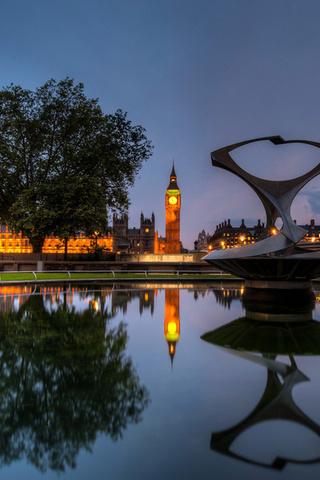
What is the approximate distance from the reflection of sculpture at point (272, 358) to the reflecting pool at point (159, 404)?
2cm

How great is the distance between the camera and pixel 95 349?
5.24 meters

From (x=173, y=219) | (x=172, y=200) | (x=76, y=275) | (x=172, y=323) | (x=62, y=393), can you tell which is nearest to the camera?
(x=62, y=393)

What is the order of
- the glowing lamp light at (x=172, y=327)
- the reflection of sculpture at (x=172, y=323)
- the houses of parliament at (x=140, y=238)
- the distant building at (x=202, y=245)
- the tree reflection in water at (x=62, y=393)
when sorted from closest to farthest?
the tree reflection in water at (x=62, y=393), the reflection of sculpture at (x=172, y=323), the glowing lamp light at (x=172, y=327), the distant building at (x=202, y=245), the houses of parliament at (x=140, y=238)

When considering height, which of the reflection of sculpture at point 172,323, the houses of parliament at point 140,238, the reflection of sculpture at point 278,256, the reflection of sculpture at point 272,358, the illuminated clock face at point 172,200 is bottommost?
the reflection of sculpture at point 172,323

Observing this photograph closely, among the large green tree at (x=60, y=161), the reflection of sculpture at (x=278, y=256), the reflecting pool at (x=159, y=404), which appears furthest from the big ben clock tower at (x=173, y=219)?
the reflecting pool at (x=159, y=404)

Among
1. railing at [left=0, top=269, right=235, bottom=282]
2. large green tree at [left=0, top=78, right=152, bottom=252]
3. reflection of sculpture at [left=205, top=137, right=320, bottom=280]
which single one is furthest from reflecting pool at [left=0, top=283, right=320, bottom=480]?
large green tree at [left=0, top=78, right=152, bottom=252]

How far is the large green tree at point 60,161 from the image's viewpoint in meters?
23.6

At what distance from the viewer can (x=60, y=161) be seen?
25828mm

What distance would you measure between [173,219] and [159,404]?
12500 centimetres

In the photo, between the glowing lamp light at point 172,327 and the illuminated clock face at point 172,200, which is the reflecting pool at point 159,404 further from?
the illuminated clock face at point 172,200

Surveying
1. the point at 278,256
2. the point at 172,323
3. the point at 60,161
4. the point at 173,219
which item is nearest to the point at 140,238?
the point at 173,219

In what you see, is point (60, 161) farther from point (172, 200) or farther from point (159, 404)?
point (172, 200)

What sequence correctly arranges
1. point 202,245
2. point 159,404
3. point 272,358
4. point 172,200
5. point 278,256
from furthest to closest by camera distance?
point 202,245 < point 172,200 < point 278,256 < point 272,358 < point 159,404

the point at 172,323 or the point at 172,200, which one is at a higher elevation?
the point at 172,200
